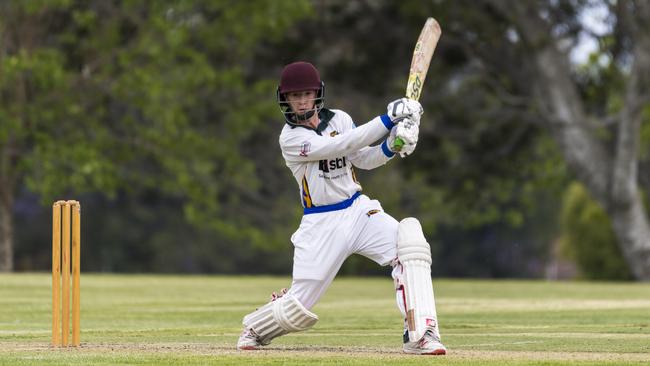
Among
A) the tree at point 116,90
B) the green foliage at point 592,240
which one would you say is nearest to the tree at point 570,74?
the tree at point 116,90

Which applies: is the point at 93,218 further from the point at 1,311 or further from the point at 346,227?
the point at 346,227

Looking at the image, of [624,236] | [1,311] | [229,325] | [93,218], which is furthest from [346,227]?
[93,218]

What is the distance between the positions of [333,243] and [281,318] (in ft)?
1.71

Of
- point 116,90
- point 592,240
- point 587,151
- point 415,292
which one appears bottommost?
point 415,292

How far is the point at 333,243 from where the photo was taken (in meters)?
7.72

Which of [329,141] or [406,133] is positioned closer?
[406,133]

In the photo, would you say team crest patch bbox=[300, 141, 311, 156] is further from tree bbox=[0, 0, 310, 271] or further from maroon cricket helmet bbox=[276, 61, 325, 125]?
tree bbox=[0, 0, 310, 271]

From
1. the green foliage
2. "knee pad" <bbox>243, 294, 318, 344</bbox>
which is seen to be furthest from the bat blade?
the green foliage

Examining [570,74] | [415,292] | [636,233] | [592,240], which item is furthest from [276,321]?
[592,240]

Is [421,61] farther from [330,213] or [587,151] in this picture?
[587,151]

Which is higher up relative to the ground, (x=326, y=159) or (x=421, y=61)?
(x=421, y=61)

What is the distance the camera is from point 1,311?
12586 mm

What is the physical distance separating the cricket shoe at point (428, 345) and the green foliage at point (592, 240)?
28866 millimetres

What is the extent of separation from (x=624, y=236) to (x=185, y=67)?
29.7 ft
